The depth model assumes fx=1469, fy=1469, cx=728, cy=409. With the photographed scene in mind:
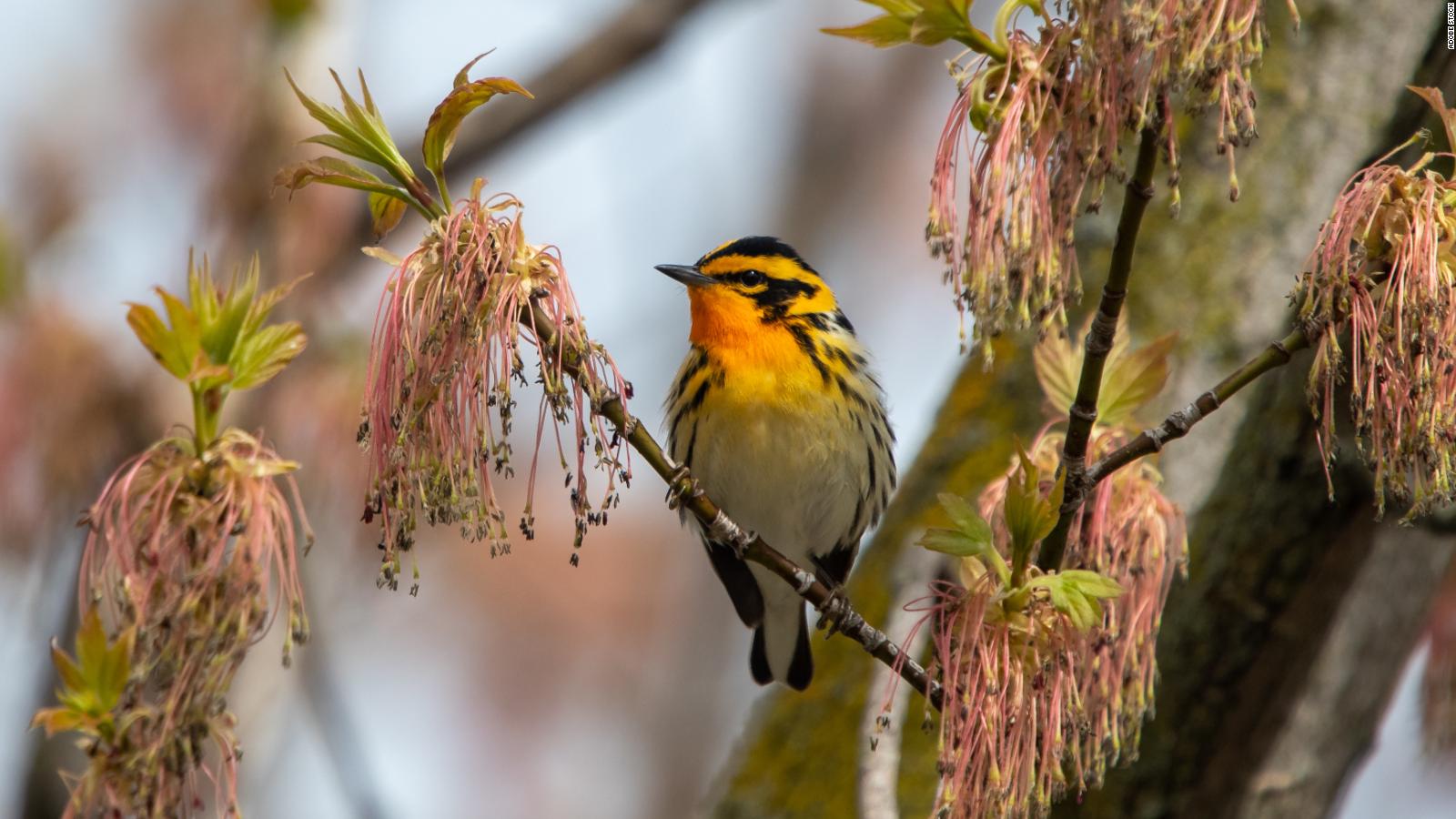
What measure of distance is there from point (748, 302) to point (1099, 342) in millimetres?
2444

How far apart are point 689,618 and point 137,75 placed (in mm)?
5074

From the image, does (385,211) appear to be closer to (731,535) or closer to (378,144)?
(378,144)

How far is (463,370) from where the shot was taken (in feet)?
8.05

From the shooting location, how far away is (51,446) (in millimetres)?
5223

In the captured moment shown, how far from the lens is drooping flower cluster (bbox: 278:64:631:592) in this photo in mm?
2391

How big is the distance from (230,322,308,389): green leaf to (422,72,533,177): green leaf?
35cm

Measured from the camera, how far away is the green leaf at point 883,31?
7.41 ft

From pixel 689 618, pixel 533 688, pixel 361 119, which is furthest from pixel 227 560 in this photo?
pixel 533 688

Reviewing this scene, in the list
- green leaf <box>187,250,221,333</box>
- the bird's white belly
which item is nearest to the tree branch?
green leaf <box>187,250,221,333</box>

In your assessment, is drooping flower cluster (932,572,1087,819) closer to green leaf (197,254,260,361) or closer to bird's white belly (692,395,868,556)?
green leaf (197,254,260,361)

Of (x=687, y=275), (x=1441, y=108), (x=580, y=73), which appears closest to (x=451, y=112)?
(x=1441, y=108)

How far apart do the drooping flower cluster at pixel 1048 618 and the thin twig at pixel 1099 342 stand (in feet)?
0.19

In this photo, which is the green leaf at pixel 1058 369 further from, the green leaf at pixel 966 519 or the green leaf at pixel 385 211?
the green leaf at pixel 385 211

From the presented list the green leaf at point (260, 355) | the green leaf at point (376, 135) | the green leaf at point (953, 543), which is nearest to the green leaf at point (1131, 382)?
the green leaf at point (953, 543)
